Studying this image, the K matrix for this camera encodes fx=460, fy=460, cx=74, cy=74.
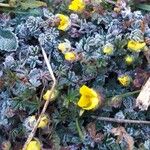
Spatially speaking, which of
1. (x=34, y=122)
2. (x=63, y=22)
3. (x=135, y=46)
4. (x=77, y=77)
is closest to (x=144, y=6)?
(x=135, y=46)

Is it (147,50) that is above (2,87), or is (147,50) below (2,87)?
above

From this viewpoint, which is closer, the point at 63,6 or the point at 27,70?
the point at 27,70

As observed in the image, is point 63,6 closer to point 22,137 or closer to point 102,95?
point 102,95

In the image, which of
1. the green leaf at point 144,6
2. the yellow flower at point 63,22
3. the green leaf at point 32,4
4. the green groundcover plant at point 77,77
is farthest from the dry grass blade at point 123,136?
the green leaf at point 32,4

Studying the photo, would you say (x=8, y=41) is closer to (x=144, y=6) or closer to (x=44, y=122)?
(x=44, y=122)

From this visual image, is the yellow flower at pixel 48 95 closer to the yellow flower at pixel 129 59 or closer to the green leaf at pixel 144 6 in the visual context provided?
the yellow flower at pixel 129 59

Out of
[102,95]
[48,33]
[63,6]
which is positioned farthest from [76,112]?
[63,6]
